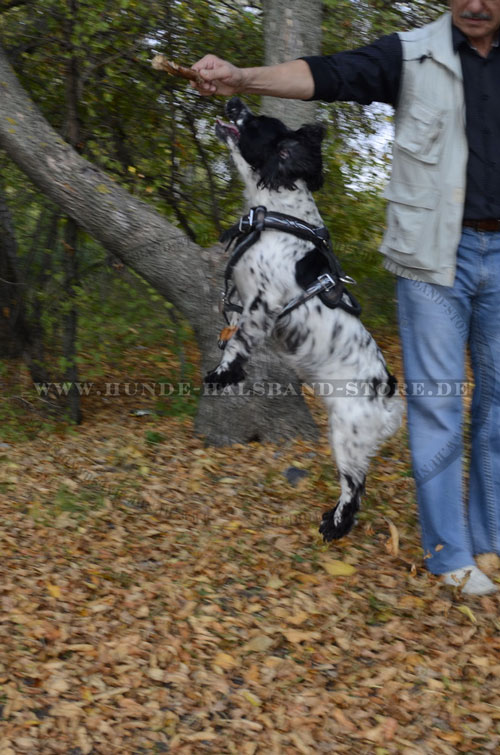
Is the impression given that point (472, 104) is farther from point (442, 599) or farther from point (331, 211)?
point (331, 211)

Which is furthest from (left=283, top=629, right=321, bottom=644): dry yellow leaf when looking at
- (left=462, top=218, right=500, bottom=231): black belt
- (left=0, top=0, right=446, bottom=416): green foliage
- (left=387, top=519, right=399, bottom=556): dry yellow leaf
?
(left=0, top=0, right=446, bottom=416): green foliage

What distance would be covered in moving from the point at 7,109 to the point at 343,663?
13.7ft

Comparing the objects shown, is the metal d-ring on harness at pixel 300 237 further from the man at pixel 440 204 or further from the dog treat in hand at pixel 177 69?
the dog treat in hand at pixel 177 69

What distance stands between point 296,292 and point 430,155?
0.81 m

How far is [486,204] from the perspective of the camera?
3328 mm

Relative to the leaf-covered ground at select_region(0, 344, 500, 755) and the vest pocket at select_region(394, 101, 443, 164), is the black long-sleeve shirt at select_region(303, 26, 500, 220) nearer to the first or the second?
the vest pocket at select_region(394, 101, 443, 164)

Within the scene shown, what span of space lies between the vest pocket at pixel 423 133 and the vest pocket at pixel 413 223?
0.14 m

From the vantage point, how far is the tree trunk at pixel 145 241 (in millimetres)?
5371

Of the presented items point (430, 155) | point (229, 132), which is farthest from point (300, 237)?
point (430, 155)

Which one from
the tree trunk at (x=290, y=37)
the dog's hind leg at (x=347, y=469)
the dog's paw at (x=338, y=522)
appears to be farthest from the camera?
the tree trunk at (x=290, y=37)

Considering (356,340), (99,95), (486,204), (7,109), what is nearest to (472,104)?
(486,204)

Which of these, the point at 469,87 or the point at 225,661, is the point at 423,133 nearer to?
the point at 469,87

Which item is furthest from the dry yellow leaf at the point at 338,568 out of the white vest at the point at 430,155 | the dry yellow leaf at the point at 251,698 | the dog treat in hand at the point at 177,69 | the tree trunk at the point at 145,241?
the dog treat in hand at the point at 177,69

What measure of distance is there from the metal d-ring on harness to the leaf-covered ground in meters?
1.27
